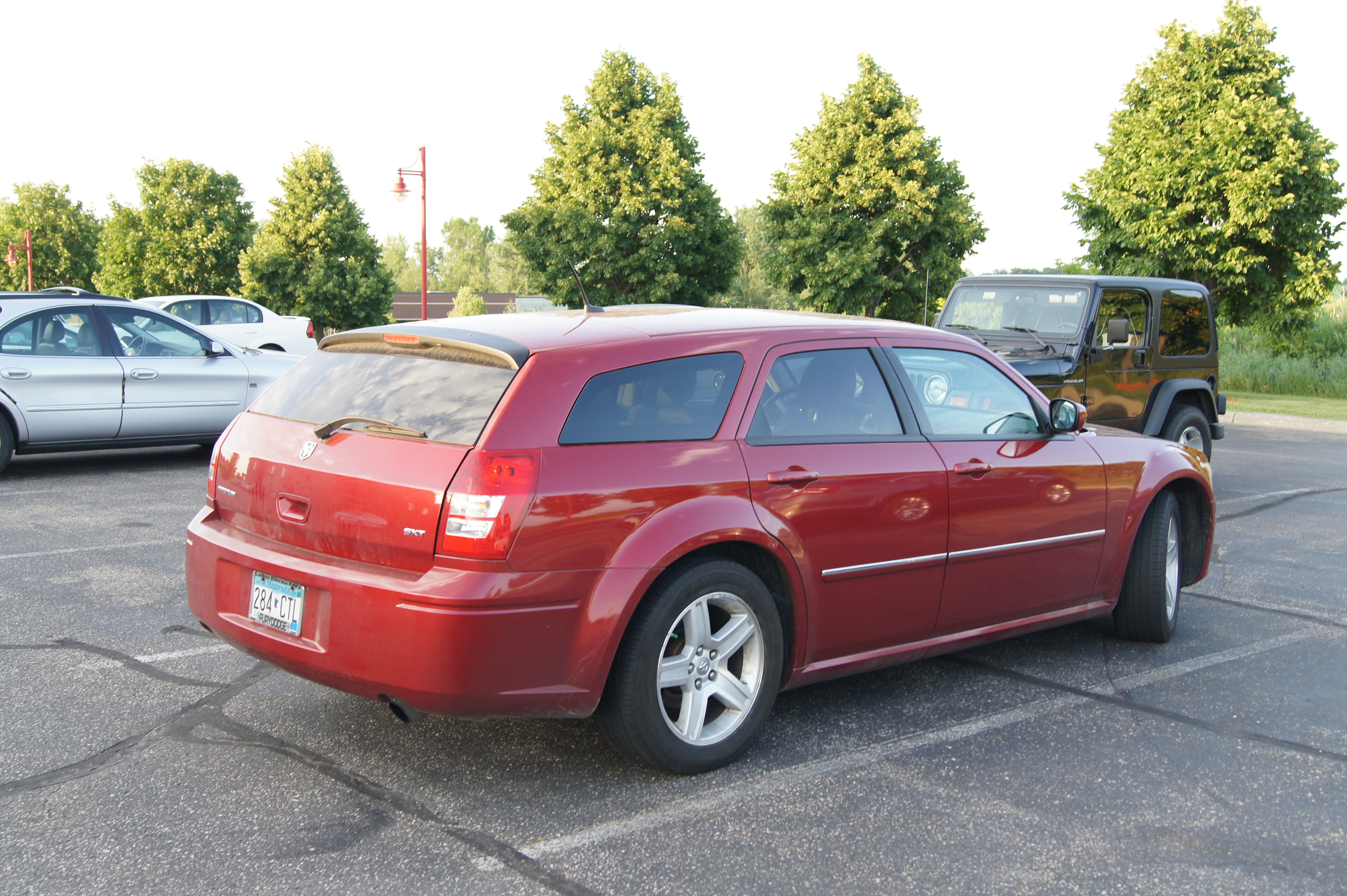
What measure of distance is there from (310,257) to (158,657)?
3750 centimetres

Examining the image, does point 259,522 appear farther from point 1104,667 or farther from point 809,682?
point 1104,667

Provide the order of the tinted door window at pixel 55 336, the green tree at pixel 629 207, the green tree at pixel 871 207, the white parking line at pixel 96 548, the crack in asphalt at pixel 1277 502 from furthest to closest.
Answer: the green tree at pixel 629 207 < the green tree at pixel 871 207 < the tinted door window at pixel 55 336 < the crack in asphalt at pixel 1277 502 < the white parking line at pixel 96 548

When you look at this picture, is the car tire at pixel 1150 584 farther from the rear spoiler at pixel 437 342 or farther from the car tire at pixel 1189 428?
the car tire at pixel 1189 428

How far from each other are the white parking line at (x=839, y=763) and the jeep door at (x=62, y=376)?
29.1 feet

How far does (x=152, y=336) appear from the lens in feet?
36.3

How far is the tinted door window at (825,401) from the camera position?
161 inches

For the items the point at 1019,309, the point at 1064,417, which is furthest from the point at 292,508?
the point at 1019,309

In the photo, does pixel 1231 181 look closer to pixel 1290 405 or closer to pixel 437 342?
pixel 1290 405

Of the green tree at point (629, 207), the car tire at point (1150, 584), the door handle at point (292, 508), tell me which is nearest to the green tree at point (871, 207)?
the green tree at point (629, 207)

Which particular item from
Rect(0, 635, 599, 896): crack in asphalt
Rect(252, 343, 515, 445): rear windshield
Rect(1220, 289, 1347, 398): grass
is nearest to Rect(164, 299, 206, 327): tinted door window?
Rect(0, 635, 599, 896): crack in asphalt

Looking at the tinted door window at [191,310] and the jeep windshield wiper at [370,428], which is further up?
the tinted door window at [191,310]

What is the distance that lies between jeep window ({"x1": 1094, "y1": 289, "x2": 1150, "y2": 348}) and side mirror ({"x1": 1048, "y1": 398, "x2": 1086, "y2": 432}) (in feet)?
17.5

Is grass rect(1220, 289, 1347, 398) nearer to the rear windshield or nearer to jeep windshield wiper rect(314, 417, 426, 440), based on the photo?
the rear windshield

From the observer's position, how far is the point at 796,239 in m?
33.8
